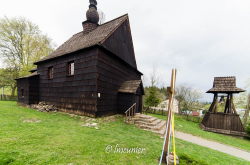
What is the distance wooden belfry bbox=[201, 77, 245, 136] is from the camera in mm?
10879

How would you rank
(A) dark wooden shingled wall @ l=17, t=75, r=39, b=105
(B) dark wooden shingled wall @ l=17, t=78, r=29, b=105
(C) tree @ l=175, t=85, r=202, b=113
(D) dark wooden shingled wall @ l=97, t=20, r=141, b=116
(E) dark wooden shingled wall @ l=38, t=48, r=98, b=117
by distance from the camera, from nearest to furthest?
(E) dark wooden shingled wall @ l=38, t=48, r=98, b=117, (D) dark wooden shingled wall @ l=97, t=20, r=141, b=116, (A) dark wooden shingled wall @ l=17, t=75, r=39, b=105, (B) dark wooden shingled wall @ l=17, t=78, r=29, b=105, (C) tree @ l=175, t=85, r=202, b=113

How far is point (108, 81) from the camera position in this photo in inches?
341

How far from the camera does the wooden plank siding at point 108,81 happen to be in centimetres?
782

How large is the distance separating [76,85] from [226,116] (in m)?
15.4

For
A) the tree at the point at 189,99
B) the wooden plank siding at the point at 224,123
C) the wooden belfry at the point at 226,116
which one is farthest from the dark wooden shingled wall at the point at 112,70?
the tree at the point at 189,99

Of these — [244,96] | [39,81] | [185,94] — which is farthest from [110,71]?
[185,94]

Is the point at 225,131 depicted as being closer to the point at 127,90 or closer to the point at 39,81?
the point at 127,90

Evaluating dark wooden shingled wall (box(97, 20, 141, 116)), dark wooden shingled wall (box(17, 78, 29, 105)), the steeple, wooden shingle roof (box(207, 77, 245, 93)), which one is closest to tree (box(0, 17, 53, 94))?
dark wooden shingled wall (box(17, 78, 29, 105))

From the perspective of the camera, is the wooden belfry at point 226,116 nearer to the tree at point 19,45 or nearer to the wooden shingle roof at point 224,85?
the wooden shingle roof at point 224,85

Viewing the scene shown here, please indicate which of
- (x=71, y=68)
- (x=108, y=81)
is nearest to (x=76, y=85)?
(x=71, y=68)

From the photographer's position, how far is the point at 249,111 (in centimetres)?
1469

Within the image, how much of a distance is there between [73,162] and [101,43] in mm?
6920

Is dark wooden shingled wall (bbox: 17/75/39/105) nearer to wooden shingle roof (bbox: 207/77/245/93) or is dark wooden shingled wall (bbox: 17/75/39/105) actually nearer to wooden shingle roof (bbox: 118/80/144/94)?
wooden shingle roof (bbox: 118/80/144/94)

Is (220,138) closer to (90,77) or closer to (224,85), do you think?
(224,85)
